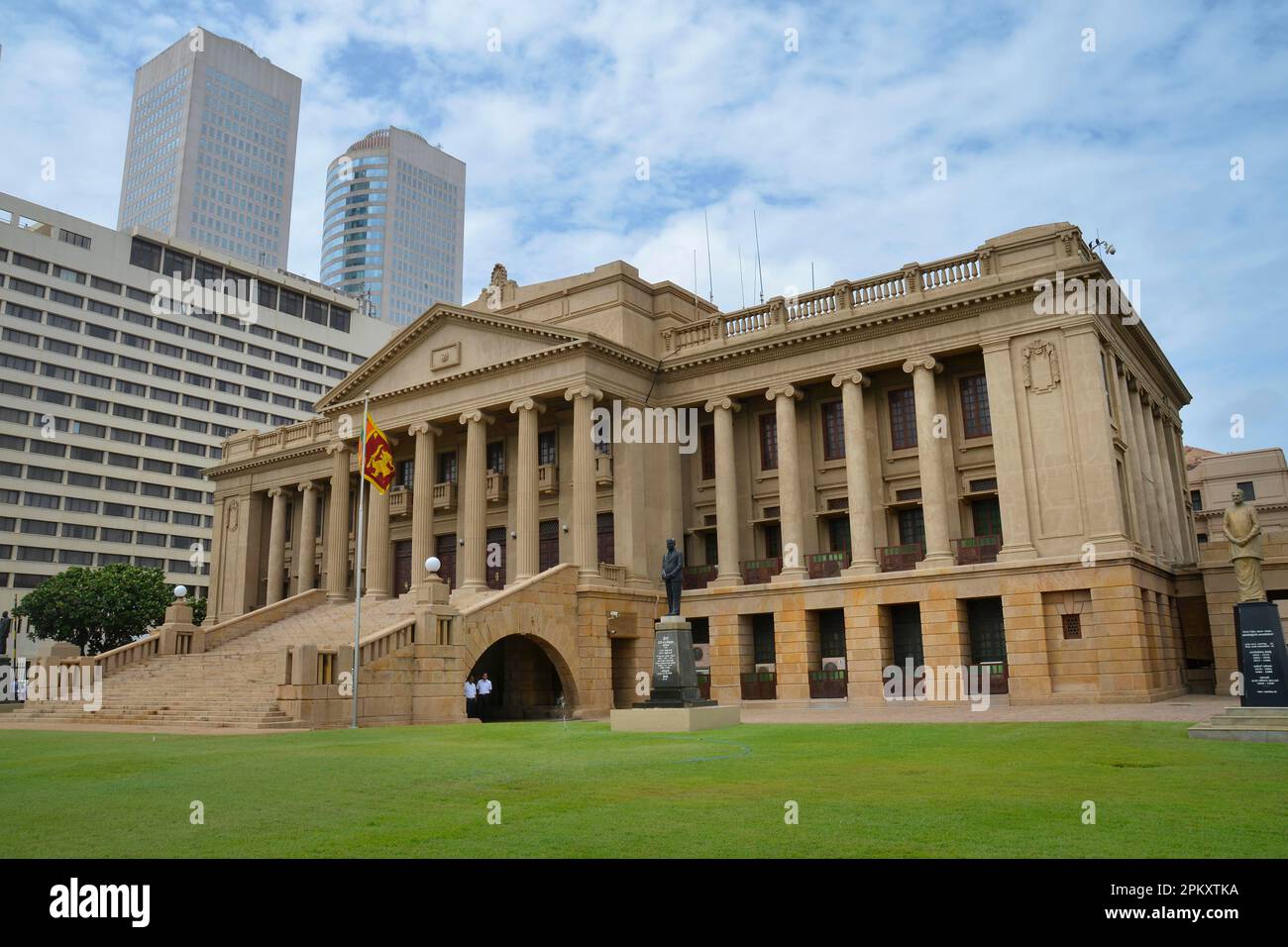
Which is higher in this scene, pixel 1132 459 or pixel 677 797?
pixel 1132 459

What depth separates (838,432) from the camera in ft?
126

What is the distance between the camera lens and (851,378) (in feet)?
119

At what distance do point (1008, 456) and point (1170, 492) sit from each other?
14.6 m

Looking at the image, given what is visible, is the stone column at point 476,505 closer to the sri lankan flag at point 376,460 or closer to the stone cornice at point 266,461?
the sri lankan flag at point 376,460

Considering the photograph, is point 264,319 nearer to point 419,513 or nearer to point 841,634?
point 419,513

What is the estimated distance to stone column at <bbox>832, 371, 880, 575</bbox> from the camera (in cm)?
3491

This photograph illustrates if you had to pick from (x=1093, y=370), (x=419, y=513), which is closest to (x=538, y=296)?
(x=419, y=513)

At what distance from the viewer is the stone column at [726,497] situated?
37.9m

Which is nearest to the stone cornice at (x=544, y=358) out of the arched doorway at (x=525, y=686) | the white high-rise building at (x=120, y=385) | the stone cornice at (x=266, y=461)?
the stone cornice at (x=266, y=461)

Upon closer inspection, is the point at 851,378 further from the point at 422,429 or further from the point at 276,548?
the point at 276,548

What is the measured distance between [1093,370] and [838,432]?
9865mm

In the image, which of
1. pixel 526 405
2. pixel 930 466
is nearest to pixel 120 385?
pixel 526 405

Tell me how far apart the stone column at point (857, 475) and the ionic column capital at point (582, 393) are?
911cm

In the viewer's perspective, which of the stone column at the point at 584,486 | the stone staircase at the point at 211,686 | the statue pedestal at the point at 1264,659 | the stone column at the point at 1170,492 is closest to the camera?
the statue pedestal at the point at 1264,659
